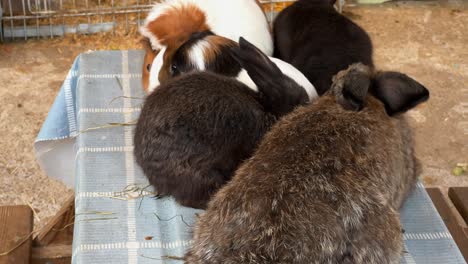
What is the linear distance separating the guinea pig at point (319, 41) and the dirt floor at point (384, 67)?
1036 mm

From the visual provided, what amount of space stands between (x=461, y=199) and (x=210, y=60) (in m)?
0.84

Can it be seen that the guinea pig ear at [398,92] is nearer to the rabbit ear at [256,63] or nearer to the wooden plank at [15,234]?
the rabbit ear at [256,63]

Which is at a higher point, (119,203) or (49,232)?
(119,203)

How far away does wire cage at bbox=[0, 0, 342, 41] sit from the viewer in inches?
146

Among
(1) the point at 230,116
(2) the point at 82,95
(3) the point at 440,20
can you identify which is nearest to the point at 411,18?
(3) the point at 440,20

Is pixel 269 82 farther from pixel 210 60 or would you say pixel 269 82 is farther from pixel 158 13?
pixel 158 13

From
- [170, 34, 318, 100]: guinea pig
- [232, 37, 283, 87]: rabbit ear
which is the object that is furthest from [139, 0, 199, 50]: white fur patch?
[232, 37, 283, 87]: rabbit ear

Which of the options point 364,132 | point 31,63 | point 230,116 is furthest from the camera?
point 31,63

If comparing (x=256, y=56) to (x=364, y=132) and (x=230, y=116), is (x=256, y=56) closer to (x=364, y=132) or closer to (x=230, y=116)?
(x=230, y=116)

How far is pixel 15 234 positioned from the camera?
1778 millimetres

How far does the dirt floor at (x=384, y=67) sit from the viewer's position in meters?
2.82

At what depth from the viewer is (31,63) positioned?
11.6ft

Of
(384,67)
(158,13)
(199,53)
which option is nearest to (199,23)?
(158,13)

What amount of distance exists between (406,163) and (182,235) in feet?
1.75
